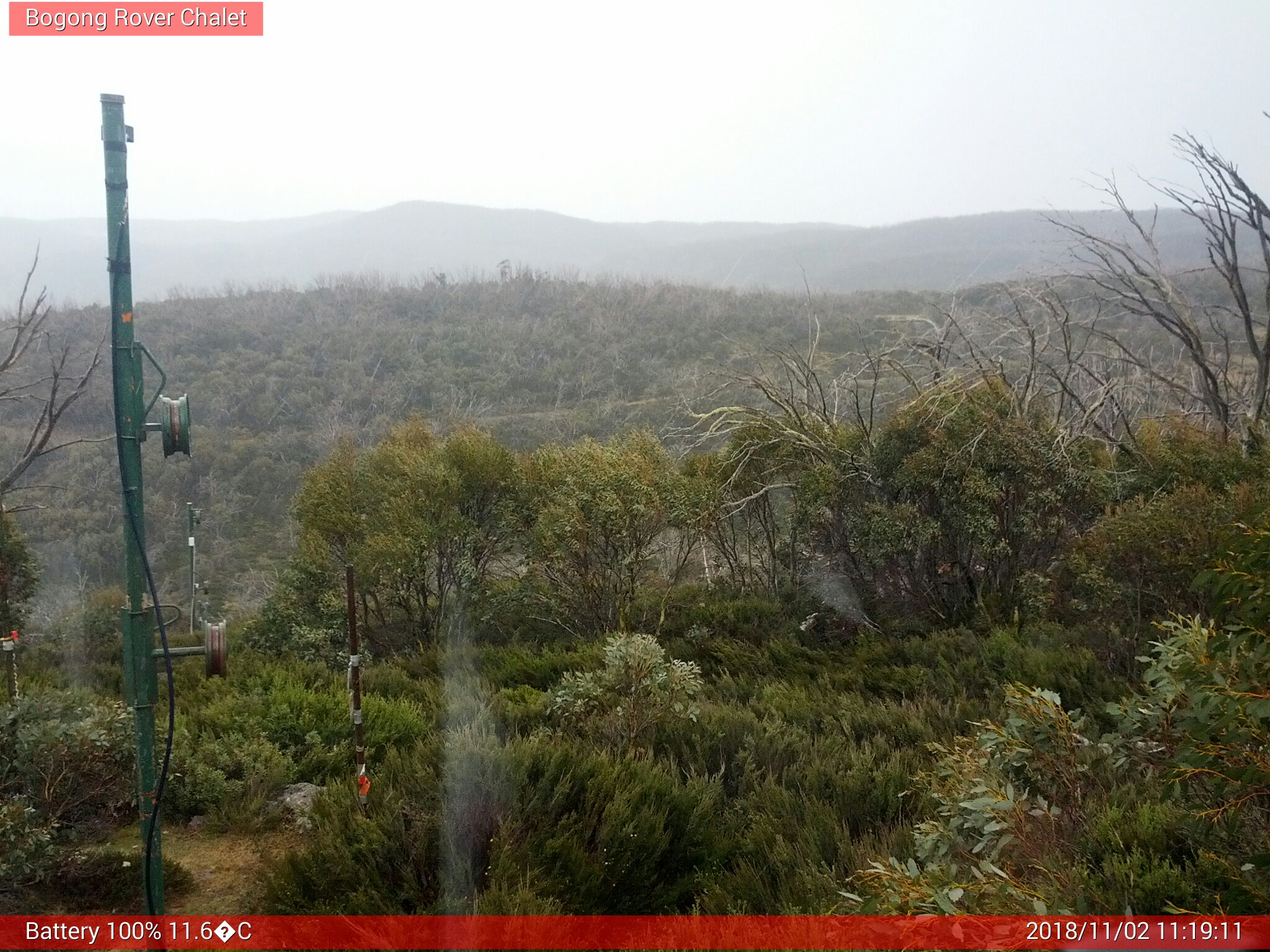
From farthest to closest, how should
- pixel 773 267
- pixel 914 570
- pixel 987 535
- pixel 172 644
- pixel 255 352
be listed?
1. pixel 773 267
2. pixel 255 352
3. pixel 172 644
4. pixel 914 570
5. pixel 987 535

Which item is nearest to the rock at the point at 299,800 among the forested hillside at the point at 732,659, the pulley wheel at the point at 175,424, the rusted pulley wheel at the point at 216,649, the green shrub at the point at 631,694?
the forested hillside at the point at 732,659

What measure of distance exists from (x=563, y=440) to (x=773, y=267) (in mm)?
65690

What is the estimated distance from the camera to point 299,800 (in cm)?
612

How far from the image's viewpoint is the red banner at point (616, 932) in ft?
8.46

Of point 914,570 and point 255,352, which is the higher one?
point 255,352

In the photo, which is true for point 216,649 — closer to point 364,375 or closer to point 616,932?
point 616,932

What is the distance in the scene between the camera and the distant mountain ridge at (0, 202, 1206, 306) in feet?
176

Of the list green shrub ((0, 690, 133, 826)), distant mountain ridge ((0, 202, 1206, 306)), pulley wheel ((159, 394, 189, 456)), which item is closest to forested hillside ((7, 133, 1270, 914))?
green shrub ((0, 690, 133, 826))

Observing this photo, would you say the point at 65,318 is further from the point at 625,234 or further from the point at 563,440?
the point at 625,234

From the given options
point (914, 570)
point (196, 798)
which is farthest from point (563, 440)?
point (196, 798)

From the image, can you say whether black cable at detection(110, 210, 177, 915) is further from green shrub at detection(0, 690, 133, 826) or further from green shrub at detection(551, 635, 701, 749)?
green shrub at detection(551, 635, 701, 749)

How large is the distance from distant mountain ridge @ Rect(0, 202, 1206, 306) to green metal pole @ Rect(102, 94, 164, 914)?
40.0 meters

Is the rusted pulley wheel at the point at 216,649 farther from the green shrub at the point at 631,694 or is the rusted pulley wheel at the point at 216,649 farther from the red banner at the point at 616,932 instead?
the green shrub at the point at 631,694

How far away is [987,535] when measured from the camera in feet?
34.7
